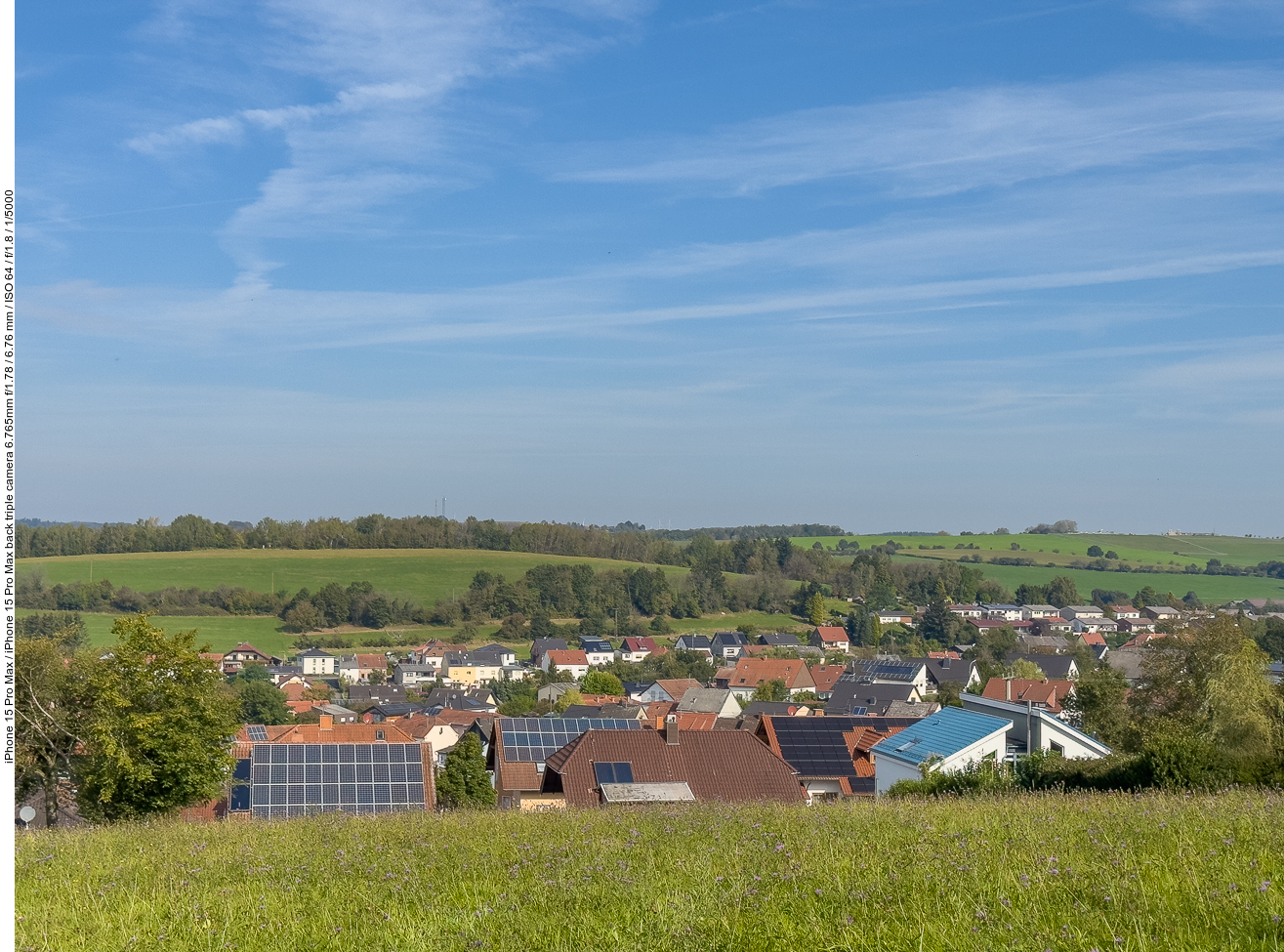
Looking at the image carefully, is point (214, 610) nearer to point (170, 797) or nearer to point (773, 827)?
point (170, 797)

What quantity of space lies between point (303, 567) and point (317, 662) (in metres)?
41.9

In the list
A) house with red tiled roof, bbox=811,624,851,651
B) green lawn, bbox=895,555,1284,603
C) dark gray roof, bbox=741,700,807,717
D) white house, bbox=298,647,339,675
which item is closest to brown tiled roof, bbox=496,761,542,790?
dark gray roof, bbox=741,700,807,717

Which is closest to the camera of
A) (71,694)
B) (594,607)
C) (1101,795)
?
(1101,795)

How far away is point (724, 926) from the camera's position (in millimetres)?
4871

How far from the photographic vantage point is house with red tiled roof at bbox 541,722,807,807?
2753cm

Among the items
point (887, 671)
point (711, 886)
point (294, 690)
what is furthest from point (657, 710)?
point (711, 886)

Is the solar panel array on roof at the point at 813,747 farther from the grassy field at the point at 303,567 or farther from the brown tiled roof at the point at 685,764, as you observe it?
the grassy field at the point at 303,567

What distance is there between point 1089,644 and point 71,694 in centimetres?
13190

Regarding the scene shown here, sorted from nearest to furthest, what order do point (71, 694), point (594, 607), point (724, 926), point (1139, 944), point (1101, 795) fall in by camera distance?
1. point (1139, 944)
2. point (724, 926)
3. point (1101, 795)
4. point (71, 694)
5. point (594, 607)

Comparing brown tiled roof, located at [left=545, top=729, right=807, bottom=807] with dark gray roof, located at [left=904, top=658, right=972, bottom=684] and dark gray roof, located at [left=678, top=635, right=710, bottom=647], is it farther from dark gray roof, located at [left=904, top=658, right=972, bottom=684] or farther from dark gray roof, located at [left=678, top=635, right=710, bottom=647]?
dark gray roof, located at [left=678, top=635, right=710, bottom=647]

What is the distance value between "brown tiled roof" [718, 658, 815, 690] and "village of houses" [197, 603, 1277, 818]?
0.88ft

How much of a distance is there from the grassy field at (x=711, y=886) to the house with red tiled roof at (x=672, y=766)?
60.0 ft

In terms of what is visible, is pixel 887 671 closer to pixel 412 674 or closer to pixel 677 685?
pixel 677 685

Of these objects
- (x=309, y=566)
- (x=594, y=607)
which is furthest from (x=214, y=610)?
(x=594, y=607)
